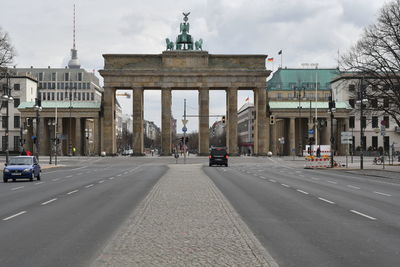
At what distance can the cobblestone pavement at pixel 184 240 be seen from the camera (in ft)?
28.0

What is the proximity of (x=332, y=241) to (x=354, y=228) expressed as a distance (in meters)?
2.03

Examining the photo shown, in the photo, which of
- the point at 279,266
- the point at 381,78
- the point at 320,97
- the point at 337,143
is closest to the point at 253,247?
the point at 279,266

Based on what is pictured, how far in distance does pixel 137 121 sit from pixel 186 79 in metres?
10.3

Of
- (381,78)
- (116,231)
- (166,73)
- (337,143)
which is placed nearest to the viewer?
(116,231)

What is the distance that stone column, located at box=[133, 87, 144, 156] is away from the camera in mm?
95750

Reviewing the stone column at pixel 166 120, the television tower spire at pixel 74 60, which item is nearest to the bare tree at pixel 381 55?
the stone column at pixel 166 120

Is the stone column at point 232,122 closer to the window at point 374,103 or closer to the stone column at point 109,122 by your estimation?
the stone column at point 109,122

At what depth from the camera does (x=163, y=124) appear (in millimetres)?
97062

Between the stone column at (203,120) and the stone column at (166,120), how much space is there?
16.5 ft

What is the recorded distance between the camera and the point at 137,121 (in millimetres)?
96500

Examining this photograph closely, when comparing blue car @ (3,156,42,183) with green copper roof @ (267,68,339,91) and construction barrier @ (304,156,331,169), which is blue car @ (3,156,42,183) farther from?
green copper roof @ (267,68,339,91)

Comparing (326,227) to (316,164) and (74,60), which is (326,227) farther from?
(74,60)

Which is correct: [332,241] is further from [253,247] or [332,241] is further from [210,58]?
[210,58]

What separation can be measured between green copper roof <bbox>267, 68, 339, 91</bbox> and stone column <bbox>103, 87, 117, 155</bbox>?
186ft
